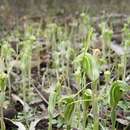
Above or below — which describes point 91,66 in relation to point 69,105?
above

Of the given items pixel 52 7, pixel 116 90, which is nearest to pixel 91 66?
pixel 116 90

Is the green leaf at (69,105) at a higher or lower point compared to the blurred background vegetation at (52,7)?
lower

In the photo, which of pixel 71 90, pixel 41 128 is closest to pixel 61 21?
pixel 71 90

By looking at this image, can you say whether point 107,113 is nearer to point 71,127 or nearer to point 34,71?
point 71,127

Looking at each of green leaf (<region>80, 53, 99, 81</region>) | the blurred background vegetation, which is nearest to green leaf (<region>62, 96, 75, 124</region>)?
green leaf (<region>80, 53, 99, 81</region>)

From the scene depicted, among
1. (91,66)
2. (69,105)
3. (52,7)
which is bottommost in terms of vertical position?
(69,105)

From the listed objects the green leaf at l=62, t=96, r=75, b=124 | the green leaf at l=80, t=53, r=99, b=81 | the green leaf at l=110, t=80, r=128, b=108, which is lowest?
the green leaf at l=62, t=96, r=75, b=124

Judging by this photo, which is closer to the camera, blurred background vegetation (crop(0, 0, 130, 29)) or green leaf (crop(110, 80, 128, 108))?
green leaf (crop(110, 80, 128, 108))

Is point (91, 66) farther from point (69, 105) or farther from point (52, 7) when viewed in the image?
point (52, 7)

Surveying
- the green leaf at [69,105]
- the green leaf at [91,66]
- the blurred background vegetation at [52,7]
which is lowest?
the green leaf at [69,105]

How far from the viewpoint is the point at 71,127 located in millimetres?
1573

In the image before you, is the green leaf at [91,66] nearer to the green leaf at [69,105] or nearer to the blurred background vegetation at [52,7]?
the green leaf at [69,105]

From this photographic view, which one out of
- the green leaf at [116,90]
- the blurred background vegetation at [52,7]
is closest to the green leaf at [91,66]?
the green leaf at [116,90]

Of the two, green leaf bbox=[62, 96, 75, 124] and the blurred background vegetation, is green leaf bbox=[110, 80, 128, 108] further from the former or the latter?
the blurred background vegetation
